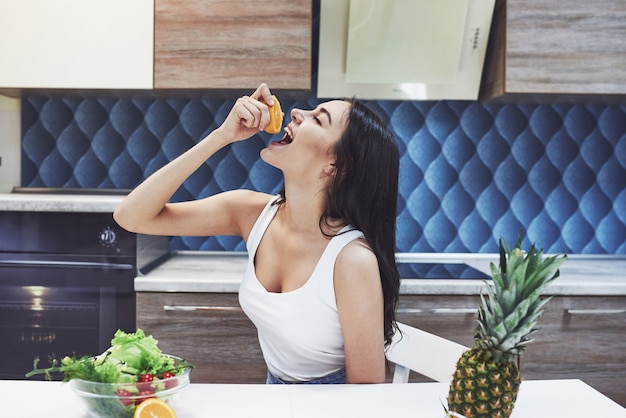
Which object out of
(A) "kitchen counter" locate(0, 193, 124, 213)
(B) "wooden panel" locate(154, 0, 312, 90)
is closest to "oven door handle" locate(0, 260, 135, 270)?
(A) "kitchen counter" locate(0, 193, 124, 213)

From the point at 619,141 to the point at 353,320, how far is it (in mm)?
2051

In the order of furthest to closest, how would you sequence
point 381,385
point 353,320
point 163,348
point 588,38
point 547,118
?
1. point 547,118
2. point 588,38
3. point 163,348
4. point 353,320
5. point 381,385

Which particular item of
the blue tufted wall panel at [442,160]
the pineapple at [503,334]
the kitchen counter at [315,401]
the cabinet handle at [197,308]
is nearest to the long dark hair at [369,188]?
the kitchen counter at [315,401]

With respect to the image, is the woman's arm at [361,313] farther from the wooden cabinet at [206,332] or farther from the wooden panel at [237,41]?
the wooden panel at [237,41]

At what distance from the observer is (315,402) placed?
3.81 feet

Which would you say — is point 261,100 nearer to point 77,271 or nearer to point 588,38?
point 77,271

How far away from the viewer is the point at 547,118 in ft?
9.25

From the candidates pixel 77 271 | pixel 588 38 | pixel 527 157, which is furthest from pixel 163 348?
pixel 588 38

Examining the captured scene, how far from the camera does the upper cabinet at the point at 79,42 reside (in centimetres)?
245

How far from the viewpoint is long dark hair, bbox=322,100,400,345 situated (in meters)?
1.52

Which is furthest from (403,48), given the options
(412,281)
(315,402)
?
(315,402)

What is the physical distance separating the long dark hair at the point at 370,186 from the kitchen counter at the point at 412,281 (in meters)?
0.69

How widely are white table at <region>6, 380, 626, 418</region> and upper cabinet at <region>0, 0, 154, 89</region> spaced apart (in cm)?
156

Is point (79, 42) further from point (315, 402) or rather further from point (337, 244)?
point (315, 402)
